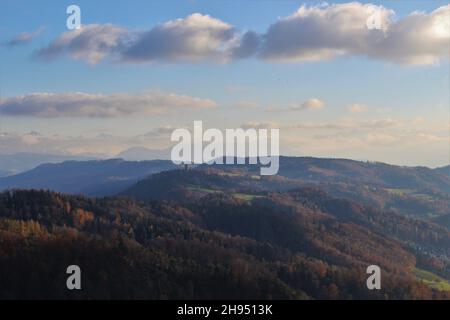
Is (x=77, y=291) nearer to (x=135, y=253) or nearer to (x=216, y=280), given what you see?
(x=135, y=253)
